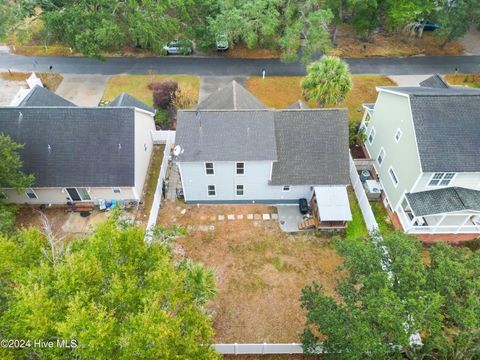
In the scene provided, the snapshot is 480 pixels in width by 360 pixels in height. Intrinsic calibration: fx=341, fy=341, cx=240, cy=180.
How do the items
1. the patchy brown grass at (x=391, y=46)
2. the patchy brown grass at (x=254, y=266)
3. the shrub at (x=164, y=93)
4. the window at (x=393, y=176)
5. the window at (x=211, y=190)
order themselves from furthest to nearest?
1. the patchy brown grass at (x=391, y=46)
2. the shrub at (x=164, y=93)
3. the window at (x=211, y=190)
4. the window at (x=393, y=176)
5. the patchy brown grass at (x=254, y=266)

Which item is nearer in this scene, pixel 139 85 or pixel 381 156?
pixel 381 156

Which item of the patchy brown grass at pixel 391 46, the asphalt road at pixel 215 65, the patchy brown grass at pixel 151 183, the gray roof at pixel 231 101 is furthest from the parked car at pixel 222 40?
the patchy brown grass at pixel 151 183

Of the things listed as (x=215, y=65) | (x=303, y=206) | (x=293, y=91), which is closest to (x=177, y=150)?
(x=303, y=206)

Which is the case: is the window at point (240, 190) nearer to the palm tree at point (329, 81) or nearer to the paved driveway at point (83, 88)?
the palm tree at point (329, 81)

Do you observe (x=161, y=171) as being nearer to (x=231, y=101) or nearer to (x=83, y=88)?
(x=231, y=101)

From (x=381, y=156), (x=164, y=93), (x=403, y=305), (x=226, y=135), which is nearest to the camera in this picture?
(x=403, y=305)

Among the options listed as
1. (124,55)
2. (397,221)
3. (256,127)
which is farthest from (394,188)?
(124,55)
